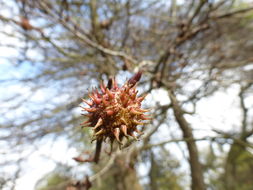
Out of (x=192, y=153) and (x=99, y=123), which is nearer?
(x=99, y=123)

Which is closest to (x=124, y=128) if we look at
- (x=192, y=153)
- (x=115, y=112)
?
(x=115, y=112)

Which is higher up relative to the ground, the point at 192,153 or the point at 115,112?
the point at 115,112

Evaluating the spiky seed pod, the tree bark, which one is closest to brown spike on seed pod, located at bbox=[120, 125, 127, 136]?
the spiky seed pod

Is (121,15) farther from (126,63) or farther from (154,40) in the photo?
(126,63)

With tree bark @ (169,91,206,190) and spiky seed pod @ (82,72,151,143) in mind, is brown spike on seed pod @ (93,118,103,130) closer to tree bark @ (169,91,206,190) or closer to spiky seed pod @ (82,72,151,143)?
spiky seed pod @ (82,72,151,143)

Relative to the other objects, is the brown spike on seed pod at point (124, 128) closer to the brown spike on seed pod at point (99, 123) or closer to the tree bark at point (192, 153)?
the brown spike on seed pod at point (99, 123)

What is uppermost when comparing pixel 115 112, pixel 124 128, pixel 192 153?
pixel 115 112

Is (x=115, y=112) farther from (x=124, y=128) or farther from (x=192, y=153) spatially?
(x=192, y=153)

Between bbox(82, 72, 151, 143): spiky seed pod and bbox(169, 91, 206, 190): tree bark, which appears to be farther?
bbox(169, 91, 206, 190): tree bark
